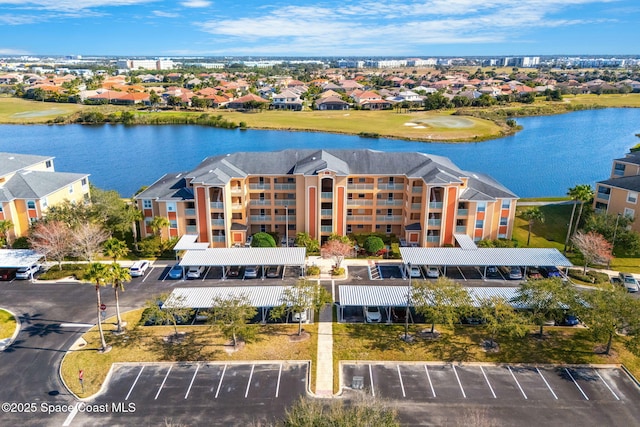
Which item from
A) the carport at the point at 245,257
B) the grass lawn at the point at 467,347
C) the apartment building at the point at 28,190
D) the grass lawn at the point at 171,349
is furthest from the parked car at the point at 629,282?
the apartment building at the point at 28,190

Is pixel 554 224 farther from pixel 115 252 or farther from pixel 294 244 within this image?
pixel 115 252

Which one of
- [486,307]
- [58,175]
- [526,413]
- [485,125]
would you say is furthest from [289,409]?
[485,125]

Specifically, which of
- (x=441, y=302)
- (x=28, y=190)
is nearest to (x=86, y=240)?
(x=28, y=190)

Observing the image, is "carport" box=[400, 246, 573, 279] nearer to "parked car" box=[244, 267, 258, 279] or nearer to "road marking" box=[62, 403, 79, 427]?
"parked car" box=[244, 267, 258, 279]

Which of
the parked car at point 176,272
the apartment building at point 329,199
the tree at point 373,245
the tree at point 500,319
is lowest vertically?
the parked car at point 176,272

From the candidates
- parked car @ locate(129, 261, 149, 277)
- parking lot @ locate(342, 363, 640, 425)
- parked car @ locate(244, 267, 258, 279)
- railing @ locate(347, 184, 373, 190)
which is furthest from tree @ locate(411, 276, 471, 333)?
parked car @ locate(129, 261, 149, 277)

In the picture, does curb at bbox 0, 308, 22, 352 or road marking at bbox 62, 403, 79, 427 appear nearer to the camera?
road marking at bbox 62, 403, 79, 427

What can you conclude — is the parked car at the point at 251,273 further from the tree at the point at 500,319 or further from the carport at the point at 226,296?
the tree at the point at 500,319
